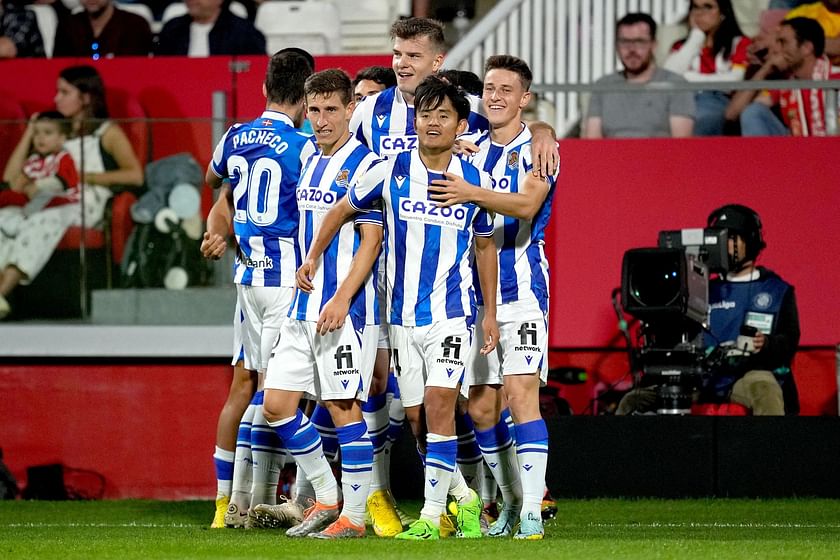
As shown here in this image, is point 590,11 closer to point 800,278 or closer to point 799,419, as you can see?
point 800,278

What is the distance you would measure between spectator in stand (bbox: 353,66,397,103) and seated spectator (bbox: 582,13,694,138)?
2816 millimetres

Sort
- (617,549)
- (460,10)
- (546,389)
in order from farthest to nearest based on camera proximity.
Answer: (460,10)
(546,389)
(617,549)

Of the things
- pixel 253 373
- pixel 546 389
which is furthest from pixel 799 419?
pixel 253 373

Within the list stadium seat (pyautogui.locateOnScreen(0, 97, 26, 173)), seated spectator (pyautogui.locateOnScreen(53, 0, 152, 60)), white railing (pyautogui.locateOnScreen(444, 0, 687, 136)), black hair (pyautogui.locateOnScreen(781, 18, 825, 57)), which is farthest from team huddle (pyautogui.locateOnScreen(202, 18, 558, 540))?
seated spectator (pyautogui.locateOnScreen(53, 0, 152, 60))

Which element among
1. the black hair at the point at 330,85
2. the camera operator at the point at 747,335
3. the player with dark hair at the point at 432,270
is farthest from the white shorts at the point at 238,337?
the camera operator at the point at 747,335

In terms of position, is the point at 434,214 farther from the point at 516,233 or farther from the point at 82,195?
the point at 82,195

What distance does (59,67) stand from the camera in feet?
35.9

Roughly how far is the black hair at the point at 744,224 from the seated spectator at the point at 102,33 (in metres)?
5.08

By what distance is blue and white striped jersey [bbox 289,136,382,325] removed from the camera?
597 centimetres

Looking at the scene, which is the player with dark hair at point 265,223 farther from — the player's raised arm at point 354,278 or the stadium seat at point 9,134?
the stadium seat at point 9,134

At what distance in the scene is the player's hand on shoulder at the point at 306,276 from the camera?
5.95 m

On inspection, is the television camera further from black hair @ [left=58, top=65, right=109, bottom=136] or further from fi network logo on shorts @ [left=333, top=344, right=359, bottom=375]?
black hair @ [left=58, top=65, right=109, bottom=136]

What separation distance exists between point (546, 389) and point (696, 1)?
11.0ft

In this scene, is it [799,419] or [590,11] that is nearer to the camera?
[799,419]
